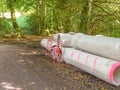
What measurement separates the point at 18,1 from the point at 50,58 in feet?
40.4

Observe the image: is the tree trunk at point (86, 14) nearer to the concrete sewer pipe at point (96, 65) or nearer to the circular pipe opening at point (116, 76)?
the concrete sewer pipe at point (96, 65)

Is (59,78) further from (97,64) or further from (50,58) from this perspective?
(50,58)

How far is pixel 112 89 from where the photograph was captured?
210 inches

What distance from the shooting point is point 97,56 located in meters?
6.21

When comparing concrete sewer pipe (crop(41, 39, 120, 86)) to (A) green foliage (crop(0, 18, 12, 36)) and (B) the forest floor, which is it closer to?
(B) the forest floor

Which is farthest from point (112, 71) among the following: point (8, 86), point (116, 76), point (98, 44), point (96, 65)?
point (8, 86)

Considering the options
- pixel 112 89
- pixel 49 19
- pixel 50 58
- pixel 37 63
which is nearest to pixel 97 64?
pixel 112 89

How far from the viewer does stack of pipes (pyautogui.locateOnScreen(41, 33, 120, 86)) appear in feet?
17.8

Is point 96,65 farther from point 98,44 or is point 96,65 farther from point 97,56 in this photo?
point 98,44

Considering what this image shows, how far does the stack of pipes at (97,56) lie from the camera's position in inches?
214

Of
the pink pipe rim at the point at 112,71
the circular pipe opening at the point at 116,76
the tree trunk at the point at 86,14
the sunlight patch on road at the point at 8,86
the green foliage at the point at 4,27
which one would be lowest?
the sunlight patch on road at the point at 8,86

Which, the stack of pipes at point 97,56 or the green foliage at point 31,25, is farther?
the green foliage at point 31,25

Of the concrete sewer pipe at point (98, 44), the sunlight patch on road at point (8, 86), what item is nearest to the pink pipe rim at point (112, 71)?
the concrete sewer pipe at point (98, 44)

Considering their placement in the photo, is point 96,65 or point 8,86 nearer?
point 8,86
